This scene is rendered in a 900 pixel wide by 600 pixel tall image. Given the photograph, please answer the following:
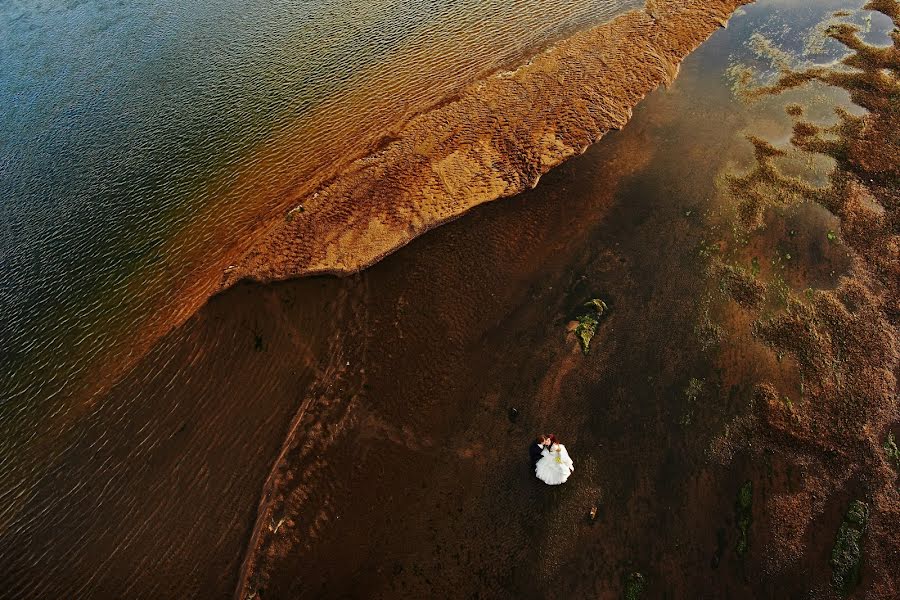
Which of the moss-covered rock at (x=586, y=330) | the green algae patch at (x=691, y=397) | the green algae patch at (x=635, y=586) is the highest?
the moss-covered rock at (x=586, y=330)

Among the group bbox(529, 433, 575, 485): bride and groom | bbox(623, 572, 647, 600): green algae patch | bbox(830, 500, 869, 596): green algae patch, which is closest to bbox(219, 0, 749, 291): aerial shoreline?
bbox(529, 433, 575, 485): bride and groom

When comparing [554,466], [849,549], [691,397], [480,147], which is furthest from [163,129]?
[849,549]

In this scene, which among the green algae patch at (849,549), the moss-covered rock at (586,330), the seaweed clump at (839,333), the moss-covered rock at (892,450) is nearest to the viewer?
the green algae patch at (849,549)

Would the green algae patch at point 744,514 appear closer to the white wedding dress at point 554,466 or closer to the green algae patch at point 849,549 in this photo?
the green algae patch at point 849,549

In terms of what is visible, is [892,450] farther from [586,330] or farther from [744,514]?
[586,330]

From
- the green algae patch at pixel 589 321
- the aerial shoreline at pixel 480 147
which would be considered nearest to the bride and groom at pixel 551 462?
the green algae patch at pixel 589 321

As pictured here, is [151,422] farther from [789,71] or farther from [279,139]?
[789,71]

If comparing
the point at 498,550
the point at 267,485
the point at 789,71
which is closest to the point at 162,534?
the point at 267,485
